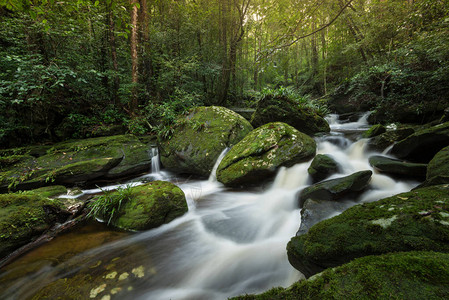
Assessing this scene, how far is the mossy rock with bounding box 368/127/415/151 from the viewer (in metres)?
4.59

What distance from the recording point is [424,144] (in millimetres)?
3824

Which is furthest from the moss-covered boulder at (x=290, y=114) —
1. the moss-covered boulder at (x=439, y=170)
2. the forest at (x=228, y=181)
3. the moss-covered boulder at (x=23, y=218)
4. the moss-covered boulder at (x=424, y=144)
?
the moss-covered boulder at (x=23, y=218)

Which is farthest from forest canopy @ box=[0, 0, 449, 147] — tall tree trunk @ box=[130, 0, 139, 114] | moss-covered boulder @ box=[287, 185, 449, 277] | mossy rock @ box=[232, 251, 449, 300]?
mossy rock @ box=[232, 251, 449, 300]

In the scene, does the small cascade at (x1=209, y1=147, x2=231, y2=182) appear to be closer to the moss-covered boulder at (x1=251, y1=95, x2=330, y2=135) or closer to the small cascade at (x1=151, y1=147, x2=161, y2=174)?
the small cascade at (x1=151, y1=147, x2=161, y2=174)

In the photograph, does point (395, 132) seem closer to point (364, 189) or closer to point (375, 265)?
point (364, 189)

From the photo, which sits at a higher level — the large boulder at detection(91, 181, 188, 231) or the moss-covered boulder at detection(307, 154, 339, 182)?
the moss-covered boulder at detection(307, 154, 339, 182)

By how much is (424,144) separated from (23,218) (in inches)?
300

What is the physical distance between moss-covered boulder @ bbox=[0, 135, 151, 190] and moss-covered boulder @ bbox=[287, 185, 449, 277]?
5751mm

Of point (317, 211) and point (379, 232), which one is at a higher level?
point (379, 232)

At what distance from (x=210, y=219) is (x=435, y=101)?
25.5 ft

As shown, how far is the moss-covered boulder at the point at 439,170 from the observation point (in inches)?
95.9

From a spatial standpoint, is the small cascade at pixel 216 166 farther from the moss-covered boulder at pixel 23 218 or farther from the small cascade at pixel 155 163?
the moss-covered boulder at pixel 23 218

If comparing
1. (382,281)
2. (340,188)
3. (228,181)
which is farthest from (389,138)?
(382,281)

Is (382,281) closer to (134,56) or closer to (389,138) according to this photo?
(389,138)
